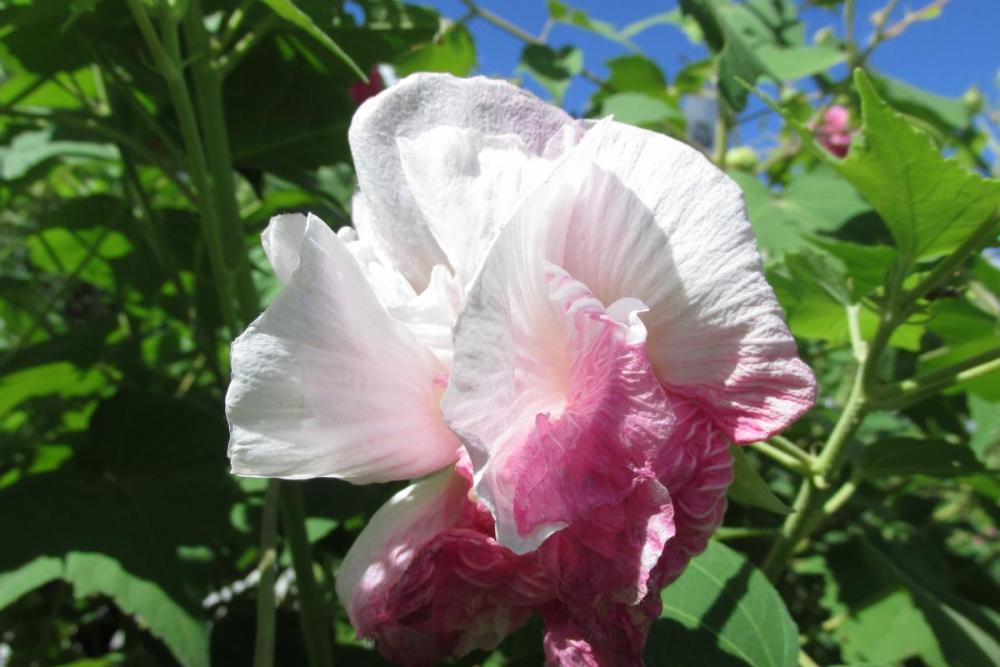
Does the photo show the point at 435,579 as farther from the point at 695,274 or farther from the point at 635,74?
the point at 635,74

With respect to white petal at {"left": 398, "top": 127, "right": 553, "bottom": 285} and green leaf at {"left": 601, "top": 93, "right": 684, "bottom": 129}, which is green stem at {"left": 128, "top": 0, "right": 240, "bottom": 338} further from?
green leaf at {"left": 601, "top": 93, "right": 684, "bottom": 129}

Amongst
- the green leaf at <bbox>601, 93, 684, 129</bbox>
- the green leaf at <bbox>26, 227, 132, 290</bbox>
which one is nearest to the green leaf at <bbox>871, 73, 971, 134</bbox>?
the green leaf at <bbox>601, 93, 684, 129</bbox>

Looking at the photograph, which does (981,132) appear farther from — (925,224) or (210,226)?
(210,226)

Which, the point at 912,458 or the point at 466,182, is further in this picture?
the point at 912,458

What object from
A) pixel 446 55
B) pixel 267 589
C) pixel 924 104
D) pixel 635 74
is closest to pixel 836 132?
pixel 924 104

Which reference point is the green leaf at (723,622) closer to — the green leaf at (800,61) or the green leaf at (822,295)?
the green leaf at (822,295)

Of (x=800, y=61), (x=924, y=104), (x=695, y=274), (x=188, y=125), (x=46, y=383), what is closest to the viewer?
(x=695, y=274)

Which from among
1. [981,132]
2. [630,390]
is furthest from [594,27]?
[630,390]
